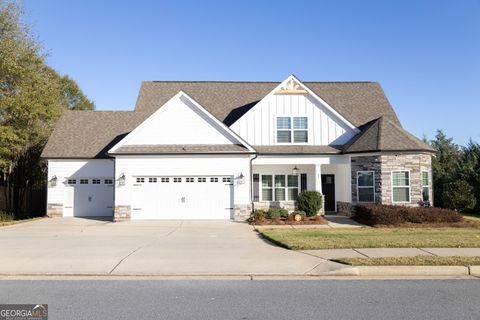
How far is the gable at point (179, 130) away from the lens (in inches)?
843

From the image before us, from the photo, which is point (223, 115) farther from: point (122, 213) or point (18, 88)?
point (18, 88)

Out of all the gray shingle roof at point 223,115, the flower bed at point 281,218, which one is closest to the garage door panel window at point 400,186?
the gray shingle roof at point 223,115

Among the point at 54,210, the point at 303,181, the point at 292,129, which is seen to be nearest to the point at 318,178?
the point at 303,181

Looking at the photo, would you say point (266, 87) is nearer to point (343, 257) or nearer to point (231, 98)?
point (231, 98)

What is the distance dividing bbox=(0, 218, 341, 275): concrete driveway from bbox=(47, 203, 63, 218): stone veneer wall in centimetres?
654

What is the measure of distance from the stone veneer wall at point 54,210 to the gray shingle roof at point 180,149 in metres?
5.70

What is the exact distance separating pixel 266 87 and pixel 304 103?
19.0 ft

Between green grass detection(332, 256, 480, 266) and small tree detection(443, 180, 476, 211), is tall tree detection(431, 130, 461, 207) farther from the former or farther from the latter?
green grass detection(332, 256, 480, 266)

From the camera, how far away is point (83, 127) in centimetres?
2619

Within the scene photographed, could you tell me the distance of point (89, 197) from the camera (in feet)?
77.8

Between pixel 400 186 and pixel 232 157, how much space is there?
8.24 meters

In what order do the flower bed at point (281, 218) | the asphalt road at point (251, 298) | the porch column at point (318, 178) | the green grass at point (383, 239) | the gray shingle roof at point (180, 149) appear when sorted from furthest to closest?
the porch column at point (318, 178) → the gray shingle roof at point (180, 149) → the flower bed at point (281, 218) → the green grass at point (383, 239) → the asphalt road at point (251, 298)

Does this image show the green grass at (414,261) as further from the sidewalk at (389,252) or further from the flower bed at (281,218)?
the flower bed at (281,218)

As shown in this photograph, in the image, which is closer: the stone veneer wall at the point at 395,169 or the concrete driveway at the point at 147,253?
the concrete driveway at the point at 147,253
